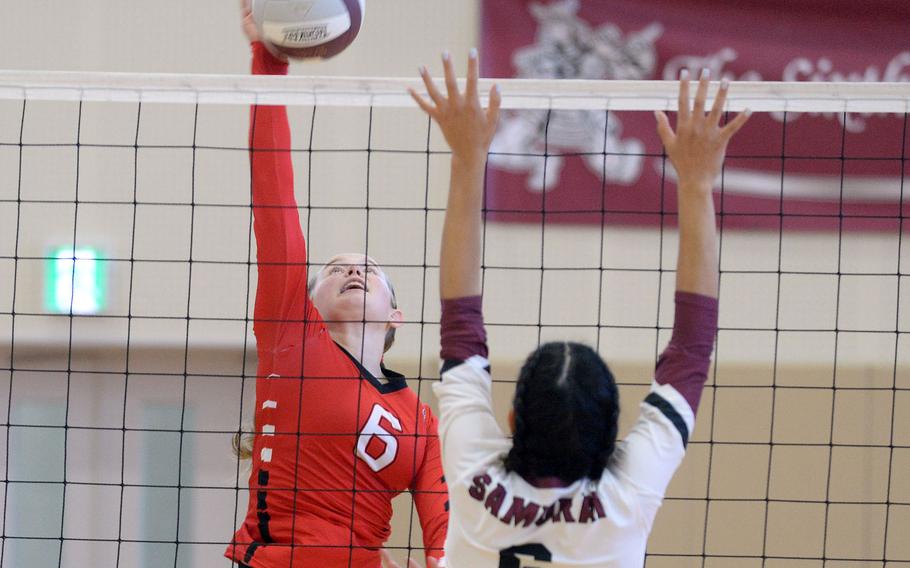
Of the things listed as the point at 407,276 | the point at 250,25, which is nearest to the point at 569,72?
the point at 407,276

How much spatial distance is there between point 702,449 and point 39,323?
3410 millimetres

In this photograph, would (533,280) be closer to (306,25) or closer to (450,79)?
(306,25)

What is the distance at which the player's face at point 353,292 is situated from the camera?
295 centimetres

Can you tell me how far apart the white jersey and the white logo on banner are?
3.80 m

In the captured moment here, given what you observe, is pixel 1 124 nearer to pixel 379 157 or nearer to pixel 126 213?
pixel 126 213

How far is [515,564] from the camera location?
1.72m

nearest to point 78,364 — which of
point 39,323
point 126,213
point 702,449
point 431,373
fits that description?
point 39,323

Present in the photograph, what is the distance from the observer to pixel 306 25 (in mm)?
2664

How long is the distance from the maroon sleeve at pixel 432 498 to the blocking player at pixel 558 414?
942 mm

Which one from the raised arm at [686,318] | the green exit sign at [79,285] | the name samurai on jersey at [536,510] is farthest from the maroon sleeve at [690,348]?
the green exit sign at [79,285]

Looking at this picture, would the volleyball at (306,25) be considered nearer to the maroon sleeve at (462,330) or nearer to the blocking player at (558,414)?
the blocking player at (558,414)

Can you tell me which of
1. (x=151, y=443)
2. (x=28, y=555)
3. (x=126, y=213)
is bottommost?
(x=28, y=555)

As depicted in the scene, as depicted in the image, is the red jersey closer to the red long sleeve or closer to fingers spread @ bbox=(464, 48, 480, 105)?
the red long sleeve

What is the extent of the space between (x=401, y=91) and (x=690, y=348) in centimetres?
123
